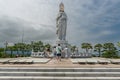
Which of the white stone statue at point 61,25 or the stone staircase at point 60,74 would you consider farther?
the white stone statue at point 61,25

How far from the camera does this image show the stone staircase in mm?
13609

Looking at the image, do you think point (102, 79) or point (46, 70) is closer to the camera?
point (102, 79)

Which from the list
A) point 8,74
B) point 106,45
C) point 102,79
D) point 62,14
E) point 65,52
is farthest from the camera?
point 106,45

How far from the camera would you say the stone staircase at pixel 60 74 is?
1361 centimetres

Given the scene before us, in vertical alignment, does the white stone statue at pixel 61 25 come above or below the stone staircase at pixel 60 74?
above

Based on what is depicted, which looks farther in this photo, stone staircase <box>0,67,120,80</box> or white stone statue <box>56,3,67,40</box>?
white stone statue <box>56,3,67,40</box>

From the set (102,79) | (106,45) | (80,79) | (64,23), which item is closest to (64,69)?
(80,79)

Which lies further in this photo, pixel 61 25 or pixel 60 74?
pixel 61 25

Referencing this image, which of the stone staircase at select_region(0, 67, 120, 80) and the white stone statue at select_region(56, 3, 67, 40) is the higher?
the white stone statue at select_region(56, 3, 67, 40)

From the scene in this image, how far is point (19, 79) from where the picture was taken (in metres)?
13.5

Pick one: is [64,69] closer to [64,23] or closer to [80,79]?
[80,79]

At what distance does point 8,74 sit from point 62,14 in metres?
25.3

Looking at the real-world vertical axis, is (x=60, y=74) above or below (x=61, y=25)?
below

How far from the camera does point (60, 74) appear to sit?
14.0 m
